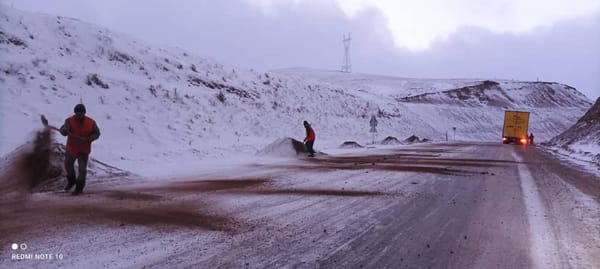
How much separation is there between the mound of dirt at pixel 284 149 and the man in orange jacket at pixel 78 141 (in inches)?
468

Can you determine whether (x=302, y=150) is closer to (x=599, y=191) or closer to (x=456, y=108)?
(x=599, y=191)

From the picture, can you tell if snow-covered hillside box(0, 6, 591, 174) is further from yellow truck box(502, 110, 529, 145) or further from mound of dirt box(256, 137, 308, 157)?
yellow truck box(502, 110, 529, 145)

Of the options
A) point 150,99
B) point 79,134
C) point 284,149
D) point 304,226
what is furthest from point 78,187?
point 150,99

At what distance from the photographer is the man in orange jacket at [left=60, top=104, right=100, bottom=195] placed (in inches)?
352

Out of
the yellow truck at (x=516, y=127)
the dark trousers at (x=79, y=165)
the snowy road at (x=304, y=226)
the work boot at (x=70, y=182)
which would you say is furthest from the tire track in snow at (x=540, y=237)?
the yellow truck at (x=516, y=127)

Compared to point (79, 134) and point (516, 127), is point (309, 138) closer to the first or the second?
point (79, 134)

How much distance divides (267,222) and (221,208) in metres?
1.34

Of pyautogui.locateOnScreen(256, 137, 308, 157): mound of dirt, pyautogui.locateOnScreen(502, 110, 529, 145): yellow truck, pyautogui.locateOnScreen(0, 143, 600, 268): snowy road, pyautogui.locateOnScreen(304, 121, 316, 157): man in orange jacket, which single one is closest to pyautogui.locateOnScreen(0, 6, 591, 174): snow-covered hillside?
pyautogui.locateOnScreen(256, 137, 308, 157): mound of dirt

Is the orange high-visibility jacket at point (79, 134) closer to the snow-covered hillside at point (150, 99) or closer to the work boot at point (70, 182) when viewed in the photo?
the work boot at point (70, 182)

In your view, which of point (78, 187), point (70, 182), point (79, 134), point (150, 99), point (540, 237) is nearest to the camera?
point (540, 237)

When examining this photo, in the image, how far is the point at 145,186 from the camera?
1042 cm

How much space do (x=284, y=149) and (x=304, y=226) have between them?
14.5 m

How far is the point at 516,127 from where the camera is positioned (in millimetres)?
51188

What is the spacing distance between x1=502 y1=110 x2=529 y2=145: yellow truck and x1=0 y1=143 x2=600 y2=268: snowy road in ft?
141
